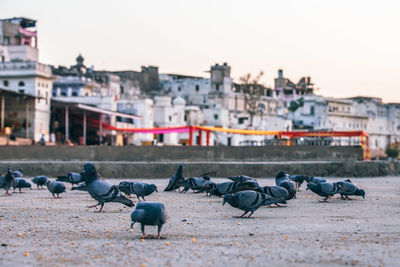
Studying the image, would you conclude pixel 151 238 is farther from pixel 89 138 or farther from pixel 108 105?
pixel 108 105

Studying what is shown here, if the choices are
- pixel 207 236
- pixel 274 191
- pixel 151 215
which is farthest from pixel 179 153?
pixel 151 215

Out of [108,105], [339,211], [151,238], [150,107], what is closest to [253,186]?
[339,211]

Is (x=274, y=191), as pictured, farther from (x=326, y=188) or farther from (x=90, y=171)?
(x=90, y=171)

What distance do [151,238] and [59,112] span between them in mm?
47692

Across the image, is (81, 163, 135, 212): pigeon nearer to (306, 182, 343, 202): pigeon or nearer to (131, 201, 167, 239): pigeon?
(131, 201, 167, 239): pigeon

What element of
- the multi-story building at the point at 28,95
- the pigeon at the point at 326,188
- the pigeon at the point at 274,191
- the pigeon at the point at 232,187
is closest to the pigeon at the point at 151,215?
the pigeon at the point at 274,191

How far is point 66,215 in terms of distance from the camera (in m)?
12.5

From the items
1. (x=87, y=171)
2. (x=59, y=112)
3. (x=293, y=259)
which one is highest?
(x=59, y=112)

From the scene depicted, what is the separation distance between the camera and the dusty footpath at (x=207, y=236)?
25.3 feet

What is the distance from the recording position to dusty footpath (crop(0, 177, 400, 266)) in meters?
7.72

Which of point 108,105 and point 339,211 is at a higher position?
point 108,105

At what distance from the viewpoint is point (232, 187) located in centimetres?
1514

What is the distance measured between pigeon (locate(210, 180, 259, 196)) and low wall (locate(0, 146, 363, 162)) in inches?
649

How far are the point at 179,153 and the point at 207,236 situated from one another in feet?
74.6
